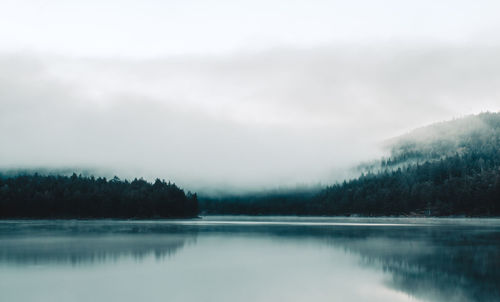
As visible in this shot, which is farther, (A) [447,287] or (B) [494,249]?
(B) [494,249]

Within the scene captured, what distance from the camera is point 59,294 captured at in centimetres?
2219

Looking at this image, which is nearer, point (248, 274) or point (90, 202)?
point (248, 274)

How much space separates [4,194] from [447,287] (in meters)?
169

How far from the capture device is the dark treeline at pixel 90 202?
167500mm

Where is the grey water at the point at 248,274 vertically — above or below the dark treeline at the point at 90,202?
below

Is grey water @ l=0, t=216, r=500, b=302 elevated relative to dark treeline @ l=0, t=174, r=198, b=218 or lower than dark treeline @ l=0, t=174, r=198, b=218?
lower

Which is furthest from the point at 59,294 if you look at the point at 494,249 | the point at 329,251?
the point at 494,249

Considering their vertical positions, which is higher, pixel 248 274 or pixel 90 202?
pixel 90 202

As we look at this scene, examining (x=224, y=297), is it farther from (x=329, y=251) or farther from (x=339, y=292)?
(x=329, y=251)

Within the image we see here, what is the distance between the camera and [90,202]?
173 metres

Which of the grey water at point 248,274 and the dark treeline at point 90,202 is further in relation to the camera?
the dark treeline at point 90,202

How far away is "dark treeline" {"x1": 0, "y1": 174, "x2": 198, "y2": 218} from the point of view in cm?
16750

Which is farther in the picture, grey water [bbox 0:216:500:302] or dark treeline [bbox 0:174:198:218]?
dark treeline [bbox 0:174:198:218]

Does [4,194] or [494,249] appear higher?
[4,194]
